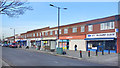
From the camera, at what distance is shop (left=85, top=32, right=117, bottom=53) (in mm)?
24075

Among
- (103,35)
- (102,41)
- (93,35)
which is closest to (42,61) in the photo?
(102,41)

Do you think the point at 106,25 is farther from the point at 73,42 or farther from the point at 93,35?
the point at 73,42

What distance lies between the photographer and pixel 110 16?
25.0 m

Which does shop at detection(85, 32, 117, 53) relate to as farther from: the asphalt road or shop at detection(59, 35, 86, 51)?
the asphalt road

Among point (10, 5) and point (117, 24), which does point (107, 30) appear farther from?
point (10, 5)

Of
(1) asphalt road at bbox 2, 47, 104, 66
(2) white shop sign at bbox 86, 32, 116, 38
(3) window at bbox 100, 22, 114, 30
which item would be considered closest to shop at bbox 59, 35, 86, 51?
(2) white shop sign at bbox 86, 32, 116, 38

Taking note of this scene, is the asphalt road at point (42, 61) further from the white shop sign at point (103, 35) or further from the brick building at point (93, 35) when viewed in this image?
the white shop sign at point (103, 35)

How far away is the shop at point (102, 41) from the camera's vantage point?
2408cm

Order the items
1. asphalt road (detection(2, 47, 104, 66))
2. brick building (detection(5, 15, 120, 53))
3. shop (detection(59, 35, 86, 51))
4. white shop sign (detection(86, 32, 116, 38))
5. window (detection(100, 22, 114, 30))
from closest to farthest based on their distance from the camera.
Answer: asphalt road (detection(2, 47, 104, 66)), brick building (detection(5, 15, 120, 53)), white shop sign (detection(86, 32, 116, 38)), window (detection(100, 22, 114, 30)), shop (detection(59, 35, 86, 51))

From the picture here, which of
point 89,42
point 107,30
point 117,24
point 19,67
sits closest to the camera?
point 19,67

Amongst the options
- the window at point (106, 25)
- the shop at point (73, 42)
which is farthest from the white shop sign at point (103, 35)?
the shop at point (73, 42)

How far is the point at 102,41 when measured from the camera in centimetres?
2630

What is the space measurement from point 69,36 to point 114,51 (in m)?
14.0

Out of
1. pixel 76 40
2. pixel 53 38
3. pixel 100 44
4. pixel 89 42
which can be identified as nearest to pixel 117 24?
pixel 100 44
